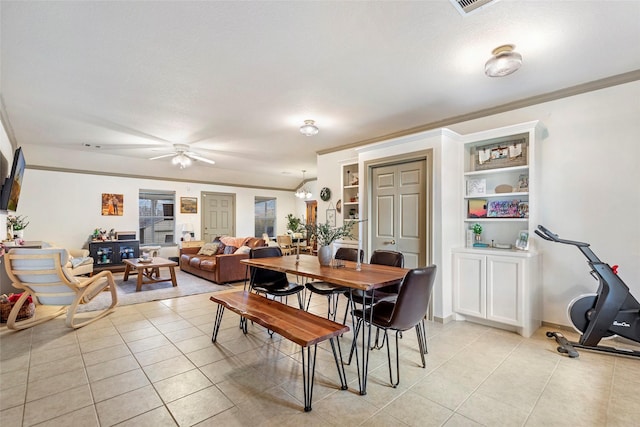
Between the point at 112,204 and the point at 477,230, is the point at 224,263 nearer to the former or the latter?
the point at 112,204

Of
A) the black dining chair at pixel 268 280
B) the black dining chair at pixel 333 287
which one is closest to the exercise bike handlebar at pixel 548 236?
the black dining chair at pixel 333 287

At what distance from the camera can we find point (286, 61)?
264cm

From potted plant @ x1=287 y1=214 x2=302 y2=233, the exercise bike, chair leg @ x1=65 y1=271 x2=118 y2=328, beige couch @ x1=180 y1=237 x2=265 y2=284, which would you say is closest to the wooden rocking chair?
chair leg @ x1=65 y1=271 x2=118 y2=328

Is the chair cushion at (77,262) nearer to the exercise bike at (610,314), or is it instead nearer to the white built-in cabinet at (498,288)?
the white built-in cabinet at (498,288)

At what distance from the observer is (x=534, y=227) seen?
129 inches

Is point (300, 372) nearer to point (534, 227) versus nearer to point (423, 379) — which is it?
point (423, 379)

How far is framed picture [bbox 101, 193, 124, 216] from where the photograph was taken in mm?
7285

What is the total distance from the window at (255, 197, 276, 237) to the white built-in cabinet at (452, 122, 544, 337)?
7.64 metres

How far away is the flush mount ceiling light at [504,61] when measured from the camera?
2395 mm

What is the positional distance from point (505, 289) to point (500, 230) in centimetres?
81

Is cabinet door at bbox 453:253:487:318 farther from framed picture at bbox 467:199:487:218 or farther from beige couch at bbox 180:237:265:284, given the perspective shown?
beige couch at bbox 180:237:265:284

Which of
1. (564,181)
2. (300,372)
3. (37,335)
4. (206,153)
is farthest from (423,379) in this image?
(206,153)

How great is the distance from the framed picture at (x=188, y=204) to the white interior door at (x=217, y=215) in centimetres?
24

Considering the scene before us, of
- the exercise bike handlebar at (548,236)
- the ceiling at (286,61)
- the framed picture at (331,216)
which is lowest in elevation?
the exercise bike handlebar at (548,236)
